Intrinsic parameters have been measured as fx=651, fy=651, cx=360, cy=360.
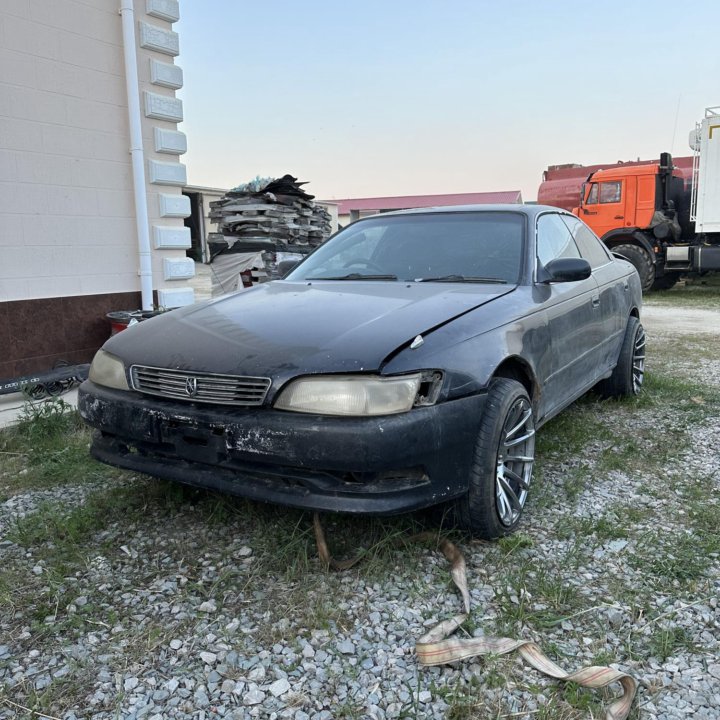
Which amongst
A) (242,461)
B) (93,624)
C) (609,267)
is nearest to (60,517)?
(93,624)

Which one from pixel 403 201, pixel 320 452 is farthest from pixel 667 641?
pixel 403 201

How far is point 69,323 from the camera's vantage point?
560 centimetres

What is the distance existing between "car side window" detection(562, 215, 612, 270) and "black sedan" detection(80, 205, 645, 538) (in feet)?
2.75

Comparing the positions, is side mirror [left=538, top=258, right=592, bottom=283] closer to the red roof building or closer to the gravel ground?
the gravel ground

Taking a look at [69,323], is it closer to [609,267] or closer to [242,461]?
[242,461]

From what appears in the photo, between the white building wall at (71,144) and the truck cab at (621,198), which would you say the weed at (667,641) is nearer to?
the white building wall at (71,144)

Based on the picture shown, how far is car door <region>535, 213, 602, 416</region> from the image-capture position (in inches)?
131

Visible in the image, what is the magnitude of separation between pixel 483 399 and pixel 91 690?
164 cm

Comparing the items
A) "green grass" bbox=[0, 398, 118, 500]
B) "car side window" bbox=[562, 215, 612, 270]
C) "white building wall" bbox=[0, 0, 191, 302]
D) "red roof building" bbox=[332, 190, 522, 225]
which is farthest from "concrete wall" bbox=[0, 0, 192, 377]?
"red roof building" bbox=[332, 190, 522, 225]

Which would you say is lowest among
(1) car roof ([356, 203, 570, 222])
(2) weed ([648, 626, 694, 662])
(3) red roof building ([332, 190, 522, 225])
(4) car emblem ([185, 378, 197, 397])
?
(2) weed ([648, 626, 694, 662])

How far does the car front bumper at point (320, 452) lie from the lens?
2.25 m

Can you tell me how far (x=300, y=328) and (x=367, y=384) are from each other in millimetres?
512

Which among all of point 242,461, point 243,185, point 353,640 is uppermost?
point 243,185

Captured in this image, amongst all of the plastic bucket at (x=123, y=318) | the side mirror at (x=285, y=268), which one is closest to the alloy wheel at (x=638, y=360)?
the side mirror at (x=285, y=268)
